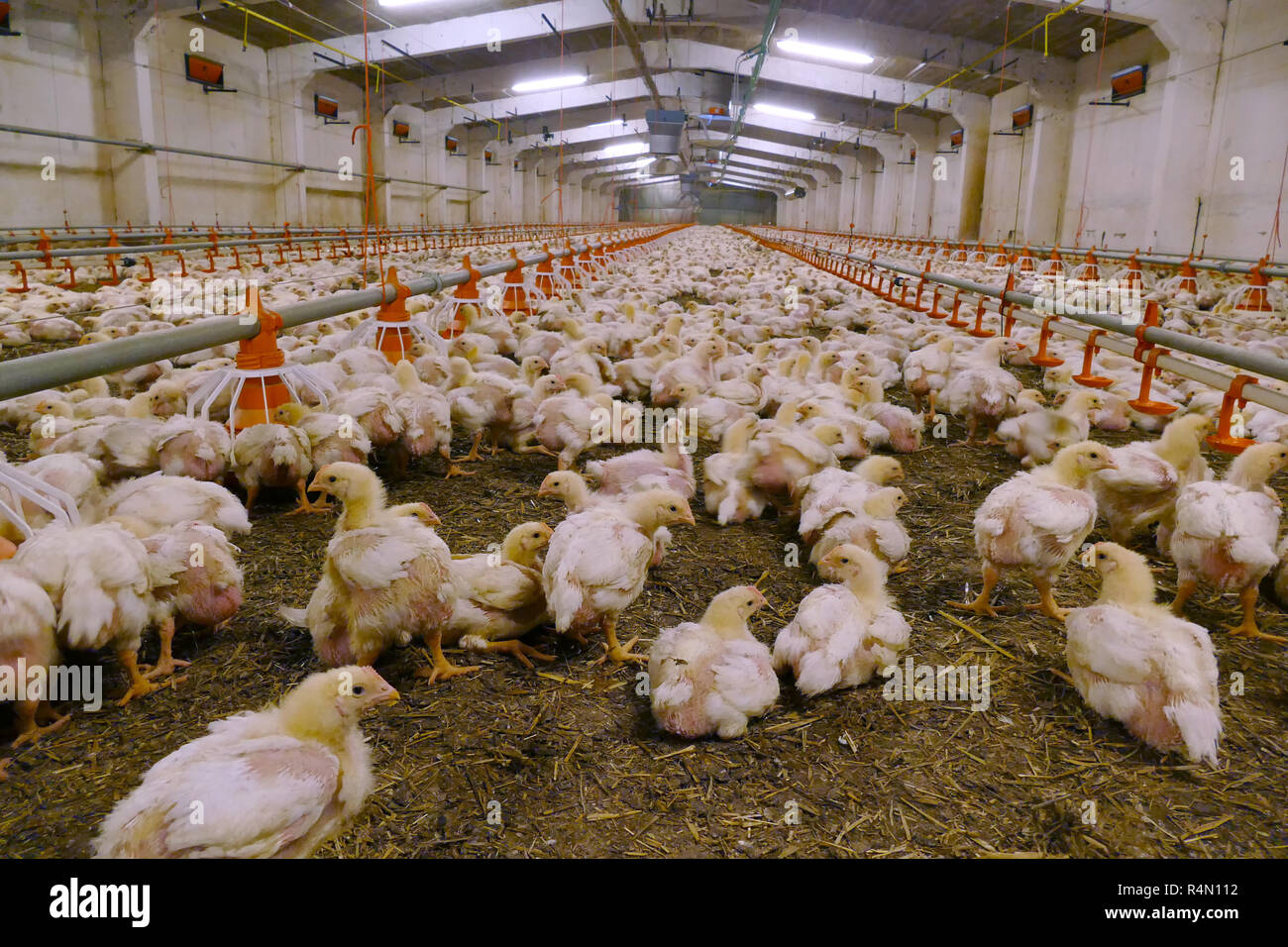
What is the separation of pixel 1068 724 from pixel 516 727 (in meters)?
1.51

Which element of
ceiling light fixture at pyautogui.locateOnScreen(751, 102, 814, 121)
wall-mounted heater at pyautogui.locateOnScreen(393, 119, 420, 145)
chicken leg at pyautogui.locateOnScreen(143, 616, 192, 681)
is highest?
ceiling light fixture at pyautogui.locateOnScreen(751, 102, 814, 121)

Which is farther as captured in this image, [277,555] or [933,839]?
[277,555]

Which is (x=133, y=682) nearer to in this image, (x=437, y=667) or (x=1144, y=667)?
(x=437, y=667)

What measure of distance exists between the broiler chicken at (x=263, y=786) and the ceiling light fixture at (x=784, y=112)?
2659cm

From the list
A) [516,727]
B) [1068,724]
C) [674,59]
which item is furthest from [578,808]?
[674,59]

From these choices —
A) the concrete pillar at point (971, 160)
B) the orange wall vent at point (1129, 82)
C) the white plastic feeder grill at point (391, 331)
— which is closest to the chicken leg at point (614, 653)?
the white plastic feeder grill at point (391, 331)

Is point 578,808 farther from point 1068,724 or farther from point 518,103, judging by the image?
point 518,103

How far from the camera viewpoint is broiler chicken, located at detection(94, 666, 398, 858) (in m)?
1.37

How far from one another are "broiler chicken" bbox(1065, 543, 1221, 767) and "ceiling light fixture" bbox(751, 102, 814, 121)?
2578cm

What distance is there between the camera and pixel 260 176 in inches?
729

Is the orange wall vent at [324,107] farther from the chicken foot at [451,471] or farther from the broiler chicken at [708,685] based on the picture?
the broiler chicken at [708,685]

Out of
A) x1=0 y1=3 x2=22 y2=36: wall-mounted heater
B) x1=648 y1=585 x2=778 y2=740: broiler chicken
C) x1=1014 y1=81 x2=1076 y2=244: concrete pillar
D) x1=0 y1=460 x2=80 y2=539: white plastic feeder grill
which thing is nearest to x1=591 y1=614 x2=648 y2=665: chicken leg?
x1=648 y1=585 x2=778 y2=740: broiler chicken

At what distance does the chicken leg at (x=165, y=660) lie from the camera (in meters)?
2.21

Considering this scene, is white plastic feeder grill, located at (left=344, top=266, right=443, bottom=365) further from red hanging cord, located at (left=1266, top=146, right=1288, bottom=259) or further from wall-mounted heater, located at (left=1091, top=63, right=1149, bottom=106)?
wall-mounted heater, located at (left=1091, top=63, right=1149, bottom=106)
